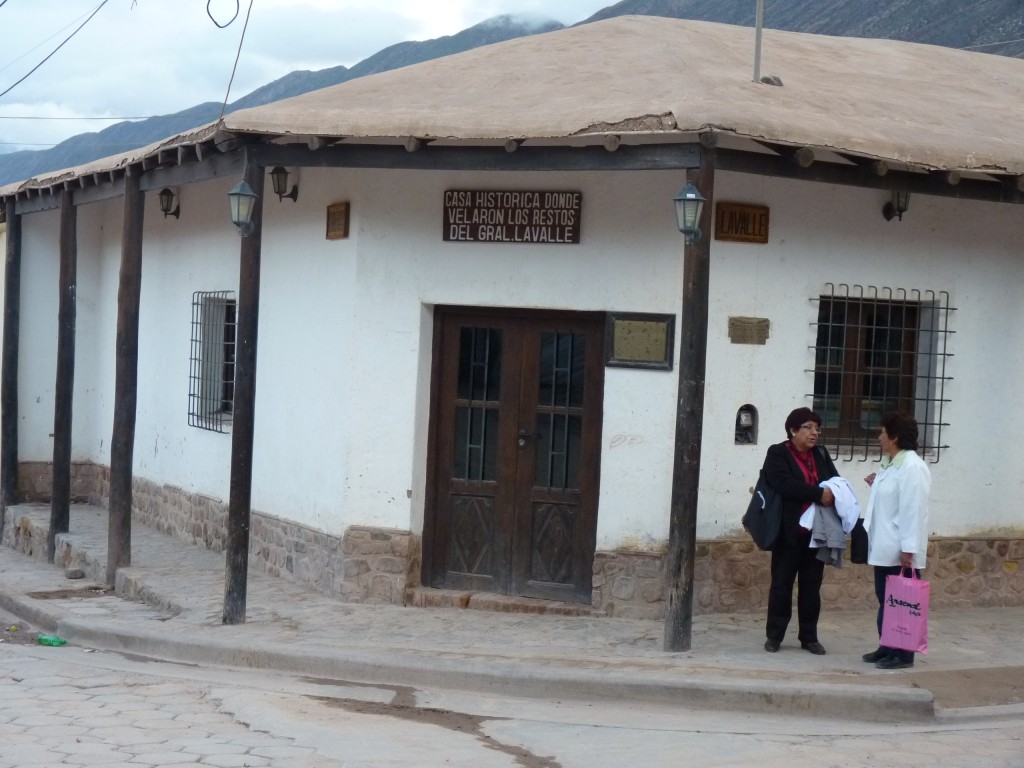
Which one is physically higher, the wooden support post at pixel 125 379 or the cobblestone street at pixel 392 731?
the wooden support post at pixel 125 379

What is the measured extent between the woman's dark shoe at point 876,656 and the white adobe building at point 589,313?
4.63 ft

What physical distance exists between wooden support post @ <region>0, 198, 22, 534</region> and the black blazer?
9192 mm

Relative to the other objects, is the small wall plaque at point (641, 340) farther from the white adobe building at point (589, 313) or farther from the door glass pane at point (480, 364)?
the door glass pane at point (480, 364)

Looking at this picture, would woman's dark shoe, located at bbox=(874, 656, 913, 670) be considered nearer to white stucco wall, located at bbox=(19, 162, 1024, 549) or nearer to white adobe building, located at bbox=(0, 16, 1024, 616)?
white adobe building, located at bbox=(0, 16, 1024, 616)

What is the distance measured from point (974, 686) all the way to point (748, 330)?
282 cm

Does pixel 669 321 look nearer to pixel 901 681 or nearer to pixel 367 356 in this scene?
pixel 367 356

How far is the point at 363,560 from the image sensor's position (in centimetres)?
946

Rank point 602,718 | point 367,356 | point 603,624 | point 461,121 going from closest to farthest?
point 602,718
point 461,121
point 603,624
point 367,356

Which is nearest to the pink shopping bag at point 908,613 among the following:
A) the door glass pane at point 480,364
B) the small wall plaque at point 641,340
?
the small wall plaque at point 641,340

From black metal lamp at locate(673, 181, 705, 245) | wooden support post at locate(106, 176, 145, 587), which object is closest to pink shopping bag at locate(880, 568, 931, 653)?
black metal lamp at locate(673, 181, 705, 245)

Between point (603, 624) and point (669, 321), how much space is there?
2.16 metres

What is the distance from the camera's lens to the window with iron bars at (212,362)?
11781 mm

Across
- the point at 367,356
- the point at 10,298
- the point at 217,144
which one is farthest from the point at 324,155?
the point at 10,298

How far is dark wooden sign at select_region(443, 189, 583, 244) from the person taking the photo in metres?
9.03
